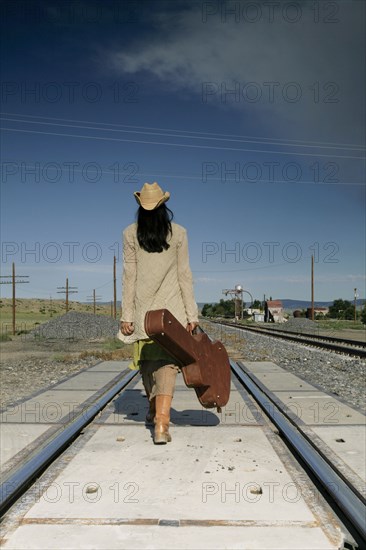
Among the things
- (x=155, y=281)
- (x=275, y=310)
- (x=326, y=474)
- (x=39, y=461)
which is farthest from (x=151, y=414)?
(x=275, y=310)

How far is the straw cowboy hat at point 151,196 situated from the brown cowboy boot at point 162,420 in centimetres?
151

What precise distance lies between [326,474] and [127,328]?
187cm

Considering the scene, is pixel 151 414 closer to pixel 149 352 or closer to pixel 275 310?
pixel 149 352

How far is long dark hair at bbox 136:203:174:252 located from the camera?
430cm

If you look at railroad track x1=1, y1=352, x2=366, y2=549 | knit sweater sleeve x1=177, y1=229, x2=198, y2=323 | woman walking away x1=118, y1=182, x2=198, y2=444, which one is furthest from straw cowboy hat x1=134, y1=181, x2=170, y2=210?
railroad track x1=1, y1=352, x2=366, y2=549

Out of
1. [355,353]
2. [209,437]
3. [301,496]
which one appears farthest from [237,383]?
[355,353]

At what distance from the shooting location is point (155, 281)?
14.1 feet

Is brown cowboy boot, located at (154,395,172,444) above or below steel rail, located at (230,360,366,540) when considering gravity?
above

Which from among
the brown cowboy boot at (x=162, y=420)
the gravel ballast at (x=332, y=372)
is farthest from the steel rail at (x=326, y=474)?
the gravel ballast at (x=332, y=372)

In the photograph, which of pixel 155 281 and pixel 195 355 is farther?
pixel 155 281

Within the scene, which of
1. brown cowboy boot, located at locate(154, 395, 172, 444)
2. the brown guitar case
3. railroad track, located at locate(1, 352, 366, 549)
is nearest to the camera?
railroad track, located at locate(1, 352, 366, 549)

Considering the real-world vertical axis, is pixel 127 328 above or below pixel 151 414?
above

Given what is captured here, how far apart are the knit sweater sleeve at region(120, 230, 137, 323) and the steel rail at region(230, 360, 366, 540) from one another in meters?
1.54

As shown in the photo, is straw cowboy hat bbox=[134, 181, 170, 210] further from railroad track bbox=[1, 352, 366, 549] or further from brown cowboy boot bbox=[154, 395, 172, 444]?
railroad track bbox=[1, 352, 366, 549]
